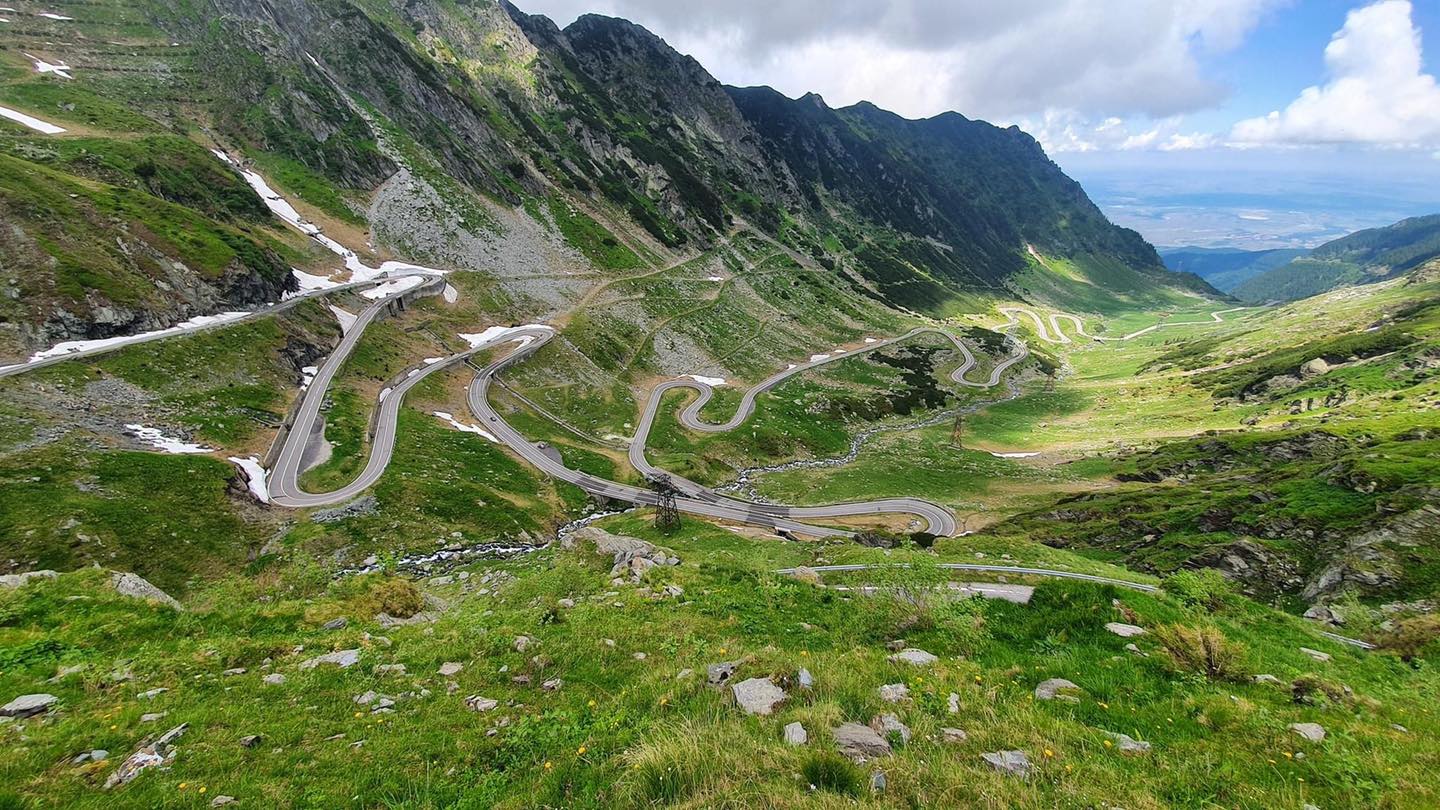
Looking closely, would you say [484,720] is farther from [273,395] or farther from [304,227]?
[304,227]

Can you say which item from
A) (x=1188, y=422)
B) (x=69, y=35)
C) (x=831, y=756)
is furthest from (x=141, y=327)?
(x=1188, y=422)

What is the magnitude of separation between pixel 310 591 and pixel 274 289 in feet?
257

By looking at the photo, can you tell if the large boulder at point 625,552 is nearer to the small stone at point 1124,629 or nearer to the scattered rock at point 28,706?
the scattered rock at point 28,706

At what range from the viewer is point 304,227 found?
104m

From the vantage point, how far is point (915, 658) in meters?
12.3

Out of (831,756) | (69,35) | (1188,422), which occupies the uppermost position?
(69,35)

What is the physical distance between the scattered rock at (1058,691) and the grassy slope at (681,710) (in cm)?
30

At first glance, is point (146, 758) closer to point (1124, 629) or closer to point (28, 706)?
point (28, 706)

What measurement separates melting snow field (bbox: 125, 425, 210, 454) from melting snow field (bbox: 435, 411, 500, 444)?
2469 centimetres

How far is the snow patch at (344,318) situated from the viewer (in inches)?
3182

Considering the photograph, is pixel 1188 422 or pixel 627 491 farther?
pixel 1188 422

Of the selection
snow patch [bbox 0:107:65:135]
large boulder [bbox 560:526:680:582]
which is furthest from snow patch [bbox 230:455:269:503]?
snow patch [bbox 0:107:65:135]

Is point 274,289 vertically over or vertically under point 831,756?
over

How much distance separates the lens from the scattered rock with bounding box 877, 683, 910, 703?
9.65 meters
